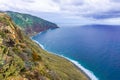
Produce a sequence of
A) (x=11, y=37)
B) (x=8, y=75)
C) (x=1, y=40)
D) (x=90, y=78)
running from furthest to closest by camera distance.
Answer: (x=90, y=78)
(x=11, y=37)
(x=1, y=40)
(x=8, y=75)

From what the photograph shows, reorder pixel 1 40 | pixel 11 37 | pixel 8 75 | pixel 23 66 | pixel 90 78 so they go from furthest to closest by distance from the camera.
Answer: pixel 90 78, pixel 11 37, pixel 1 40, pixel 23 66, pixel 8 75

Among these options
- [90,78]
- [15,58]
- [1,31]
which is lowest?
[90,78]

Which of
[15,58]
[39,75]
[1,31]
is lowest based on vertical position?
[39,75]

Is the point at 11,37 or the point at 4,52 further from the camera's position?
the point at 11,37

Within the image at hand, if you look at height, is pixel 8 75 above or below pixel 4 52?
below

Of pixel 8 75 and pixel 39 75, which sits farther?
pixel 39 75

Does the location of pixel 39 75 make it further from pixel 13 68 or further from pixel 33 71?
pixel 13 68

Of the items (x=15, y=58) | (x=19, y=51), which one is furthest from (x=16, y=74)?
(x=19, y=51)

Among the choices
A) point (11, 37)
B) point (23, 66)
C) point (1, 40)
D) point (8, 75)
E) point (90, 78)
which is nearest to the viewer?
point (8, 75)

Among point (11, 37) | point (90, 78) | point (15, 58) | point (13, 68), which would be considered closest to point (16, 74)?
point (13, 68)
